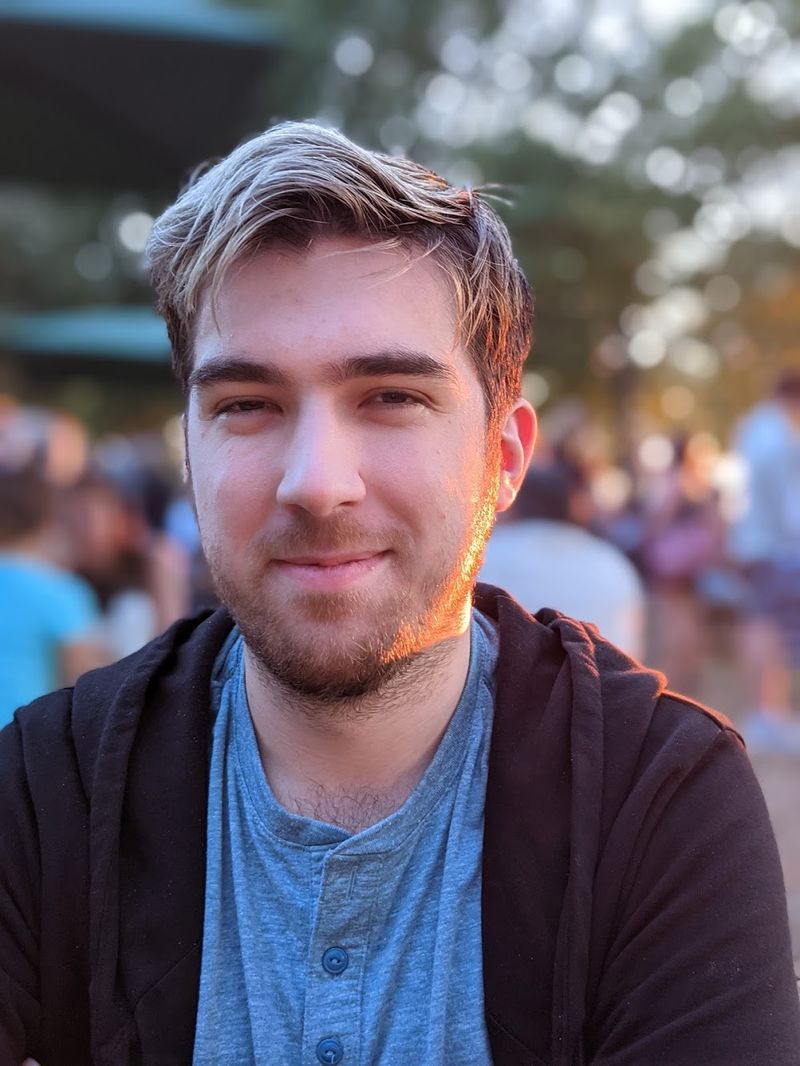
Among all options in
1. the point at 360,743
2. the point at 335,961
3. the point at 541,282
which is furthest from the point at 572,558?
the point at 541,282

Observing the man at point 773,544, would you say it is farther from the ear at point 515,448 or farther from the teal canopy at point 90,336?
the teal canopy at point 90,336

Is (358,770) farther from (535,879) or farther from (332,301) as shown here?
(332,301)

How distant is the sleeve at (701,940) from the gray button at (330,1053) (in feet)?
1.06

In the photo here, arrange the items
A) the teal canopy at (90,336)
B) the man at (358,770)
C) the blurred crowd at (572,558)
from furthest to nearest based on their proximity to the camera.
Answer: the teal canopy at (90,336)
the blurred crowd at (572,558)
the man at (358,770)

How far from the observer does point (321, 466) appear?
5.56ft

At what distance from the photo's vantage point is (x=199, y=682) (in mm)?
1938

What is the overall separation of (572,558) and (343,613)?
2.53 meters

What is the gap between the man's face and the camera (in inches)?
68.5

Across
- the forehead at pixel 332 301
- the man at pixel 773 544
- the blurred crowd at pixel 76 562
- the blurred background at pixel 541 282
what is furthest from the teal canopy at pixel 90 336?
the forehead at pixel 332 301

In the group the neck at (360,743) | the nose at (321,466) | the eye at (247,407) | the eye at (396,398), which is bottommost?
the neck at (360,743)

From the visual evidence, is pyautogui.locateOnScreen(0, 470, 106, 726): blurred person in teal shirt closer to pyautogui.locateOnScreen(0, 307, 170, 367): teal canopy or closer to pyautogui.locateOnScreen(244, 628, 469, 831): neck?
pyautogui.locateOnScreen(244, 628, 469, 831): neck

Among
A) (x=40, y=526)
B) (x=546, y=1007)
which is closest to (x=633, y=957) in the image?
(x=546, y=1007)

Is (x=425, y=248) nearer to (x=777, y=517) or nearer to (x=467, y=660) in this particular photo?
(x=467, y=660)

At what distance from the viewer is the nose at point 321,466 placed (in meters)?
1.69
